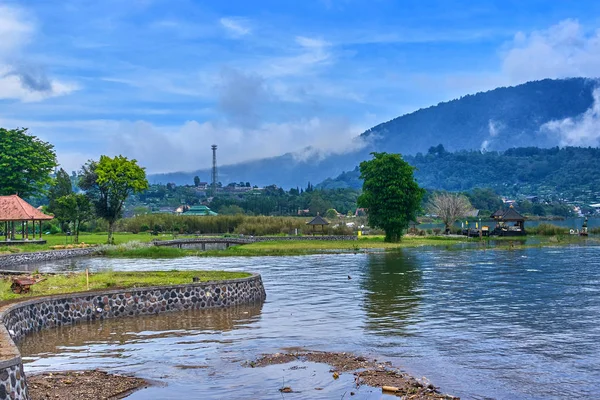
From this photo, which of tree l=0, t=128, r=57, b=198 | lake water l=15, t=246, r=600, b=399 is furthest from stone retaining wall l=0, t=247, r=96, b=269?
lake water l=15, t=246, r=600, b=399

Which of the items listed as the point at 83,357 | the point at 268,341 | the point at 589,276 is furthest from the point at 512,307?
the point at 83,357

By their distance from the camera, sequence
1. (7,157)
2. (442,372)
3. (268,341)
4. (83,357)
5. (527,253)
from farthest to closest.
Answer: (7,157) → (527,253) → (268,341) → (83,357) → (442,372)

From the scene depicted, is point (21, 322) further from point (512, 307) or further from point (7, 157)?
point (7, 157)

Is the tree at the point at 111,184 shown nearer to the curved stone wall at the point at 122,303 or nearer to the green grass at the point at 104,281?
the green grass at the point at 104,281

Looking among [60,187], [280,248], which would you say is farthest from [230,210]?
[280,248]

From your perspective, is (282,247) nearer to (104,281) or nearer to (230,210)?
(104,281)

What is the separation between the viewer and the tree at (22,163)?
69562 millimetres

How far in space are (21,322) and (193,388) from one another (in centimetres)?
806

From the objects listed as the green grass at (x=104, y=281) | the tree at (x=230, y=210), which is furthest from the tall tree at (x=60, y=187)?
the green grass at (x=104, y=281)

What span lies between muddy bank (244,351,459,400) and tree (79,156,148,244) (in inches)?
2254

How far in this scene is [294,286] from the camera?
3369 centimetres

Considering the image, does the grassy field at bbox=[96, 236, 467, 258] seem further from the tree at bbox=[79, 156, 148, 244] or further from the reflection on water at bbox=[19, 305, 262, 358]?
the reflection on water at bbox=[19, 305, 262, 358]

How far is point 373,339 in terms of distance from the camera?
1969 centimetres

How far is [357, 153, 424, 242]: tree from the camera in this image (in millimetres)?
74500
